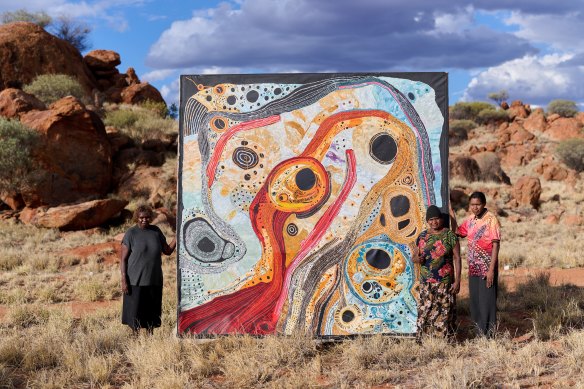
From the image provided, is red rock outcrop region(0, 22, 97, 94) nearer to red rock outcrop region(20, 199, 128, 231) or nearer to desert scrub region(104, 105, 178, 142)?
desert scrub region(104, 105, 178, 142)

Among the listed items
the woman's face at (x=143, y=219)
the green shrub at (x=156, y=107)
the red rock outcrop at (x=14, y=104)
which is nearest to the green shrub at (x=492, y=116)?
the green shrub at (x=156, y=107)

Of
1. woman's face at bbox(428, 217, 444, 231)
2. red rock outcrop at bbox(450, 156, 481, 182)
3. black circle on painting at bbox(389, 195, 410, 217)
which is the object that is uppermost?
red rock outcrop at bbox(450, 156, 481, 182)

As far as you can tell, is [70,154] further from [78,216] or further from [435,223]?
[435,223]

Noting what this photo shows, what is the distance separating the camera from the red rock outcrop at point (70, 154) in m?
17.5

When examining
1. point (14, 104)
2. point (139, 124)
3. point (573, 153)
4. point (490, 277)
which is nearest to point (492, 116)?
point (573, 153)

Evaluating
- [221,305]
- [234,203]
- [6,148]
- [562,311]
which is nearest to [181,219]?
[234,203]

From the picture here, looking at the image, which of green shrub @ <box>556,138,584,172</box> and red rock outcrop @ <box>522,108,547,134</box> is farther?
red rock outcrop @ <box>522,108,547,134</box>

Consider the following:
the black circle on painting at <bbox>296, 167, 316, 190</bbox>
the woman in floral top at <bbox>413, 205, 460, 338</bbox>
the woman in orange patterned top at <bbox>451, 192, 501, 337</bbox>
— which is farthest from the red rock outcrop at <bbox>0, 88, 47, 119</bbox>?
the woman in orange patterned top at <bbox>451, 192, 501, 337</bbox>

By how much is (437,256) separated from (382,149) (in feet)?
3.82

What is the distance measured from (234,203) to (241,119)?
83 cm

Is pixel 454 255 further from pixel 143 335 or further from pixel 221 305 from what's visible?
pixel 143 335

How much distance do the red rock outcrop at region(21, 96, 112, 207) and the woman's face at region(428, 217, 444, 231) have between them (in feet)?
45.4

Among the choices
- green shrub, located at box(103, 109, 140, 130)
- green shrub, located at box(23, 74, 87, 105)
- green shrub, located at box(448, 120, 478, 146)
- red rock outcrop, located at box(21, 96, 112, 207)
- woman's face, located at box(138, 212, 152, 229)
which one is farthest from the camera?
green shrub, located at box(448, 120, 478, 146)

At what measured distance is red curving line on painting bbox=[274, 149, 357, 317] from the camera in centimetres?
597
